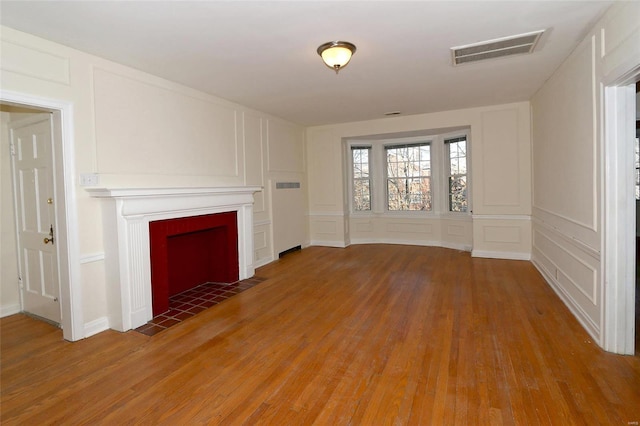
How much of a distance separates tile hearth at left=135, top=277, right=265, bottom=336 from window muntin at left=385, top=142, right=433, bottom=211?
13.6 feet

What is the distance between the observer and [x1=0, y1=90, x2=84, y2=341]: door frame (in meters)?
3.04

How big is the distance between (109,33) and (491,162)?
5796 mm

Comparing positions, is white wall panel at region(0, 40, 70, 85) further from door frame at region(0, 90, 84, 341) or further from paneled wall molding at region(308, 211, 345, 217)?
paneled wall molding at region(308, 211, 345, 217)

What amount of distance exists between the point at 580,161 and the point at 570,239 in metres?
0.85

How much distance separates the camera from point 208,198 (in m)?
4.21

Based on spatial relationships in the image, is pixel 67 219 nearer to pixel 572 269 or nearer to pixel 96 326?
pixel 96 326

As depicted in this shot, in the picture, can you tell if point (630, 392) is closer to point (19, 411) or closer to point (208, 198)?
point (19, 411)

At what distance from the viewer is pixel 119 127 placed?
11.4 feet

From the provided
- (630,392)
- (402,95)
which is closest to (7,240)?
(402,95)

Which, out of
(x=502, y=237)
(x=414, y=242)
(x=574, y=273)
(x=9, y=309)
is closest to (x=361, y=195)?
(x=414, y=242)

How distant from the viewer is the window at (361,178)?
793 centimetres

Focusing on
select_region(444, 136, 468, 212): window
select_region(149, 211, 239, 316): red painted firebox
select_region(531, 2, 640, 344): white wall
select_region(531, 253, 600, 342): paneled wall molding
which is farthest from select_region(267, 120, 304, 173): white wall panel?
select_region(531, 253, 600, 342): paneled wall molding

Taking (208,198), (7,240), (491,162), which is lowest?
(7,240)

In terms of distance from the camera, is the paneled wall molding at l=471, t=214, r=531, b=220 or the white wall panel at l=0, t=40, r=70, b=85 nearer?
the white wall panel at l=0, t=40, r=70, b=85
